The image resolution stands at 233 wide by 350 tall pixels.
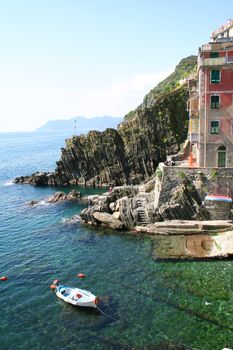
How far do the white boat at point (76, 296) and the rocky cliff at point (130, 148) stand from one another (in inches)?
2016

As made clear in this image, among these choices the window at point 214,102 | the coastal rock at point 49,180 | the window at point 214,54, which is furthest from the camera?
the coastal rock at point 49,180

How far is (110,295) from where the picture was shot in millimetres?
34469

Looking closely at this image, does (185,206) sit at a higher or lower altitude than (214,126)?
lower

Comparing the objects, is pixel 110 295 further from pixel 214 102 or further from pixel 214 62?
pixel 214 62

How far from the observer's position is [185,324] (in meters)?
29.6

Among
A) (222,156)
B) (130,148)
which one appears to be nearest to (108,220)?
(222,156)

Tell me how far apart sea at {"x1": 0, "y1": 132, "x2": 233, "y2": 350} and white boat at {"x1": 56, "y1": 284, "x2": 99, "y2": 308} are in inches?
25.4

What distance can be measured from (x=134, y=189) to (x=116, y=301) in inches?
1244

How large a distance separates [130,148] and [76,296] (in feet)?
194

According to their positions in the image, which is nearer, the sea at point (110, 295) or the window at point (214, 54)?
the sea at point (110, 295)

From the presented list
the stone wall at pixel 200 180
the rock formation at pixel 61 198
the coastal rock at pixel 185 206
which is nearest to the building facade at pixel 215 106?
the stone wall at pixel 200 180

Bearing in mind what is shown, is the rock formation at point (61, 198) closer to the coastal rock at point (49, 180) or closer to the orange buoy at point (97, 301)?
the coastal rock at point (49, 180)

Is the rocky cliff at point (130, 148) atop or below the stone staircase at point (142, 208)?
atop

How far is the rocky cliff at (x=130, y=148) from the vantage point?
87.4 meters
